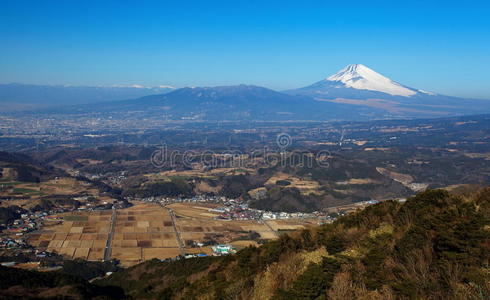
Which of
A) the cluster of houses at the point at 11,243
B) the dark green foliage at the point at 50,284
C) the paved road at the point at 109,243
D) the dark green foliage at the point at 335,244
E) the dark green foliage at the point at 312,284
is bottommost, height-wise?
the paved road at the point at 109,243

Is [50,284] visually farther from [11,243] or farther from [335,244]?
[11,243]

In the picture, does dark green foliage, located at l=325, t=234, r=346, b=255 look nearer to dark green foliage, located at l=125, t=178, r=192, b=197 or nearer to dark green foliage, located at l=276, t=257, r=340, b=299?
dark green foliage, located at l=276, t=257, r=340, b=299

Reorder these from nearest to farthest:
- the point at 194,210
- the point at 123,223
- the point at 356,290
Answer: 1. the point at 356,290
2. the point at 123,223
3. the point at 194,210

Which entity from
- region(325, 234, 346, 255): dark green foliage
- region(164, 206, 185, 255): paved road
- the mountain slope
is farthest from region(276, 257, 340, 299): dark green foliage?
region(164, 206, 185, 255): paved road

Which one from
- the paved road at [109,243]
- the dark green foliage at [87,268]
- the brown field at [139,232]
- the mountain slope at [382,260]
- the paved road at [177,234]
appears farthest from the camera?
the paved road at [177,234]

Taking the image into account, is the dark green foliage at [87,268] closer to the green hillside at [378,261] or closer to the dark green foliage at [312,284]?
the green hillside at [378,261]

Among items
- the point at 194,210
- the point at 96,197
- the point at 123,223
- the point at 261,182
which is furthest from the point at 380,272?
the point at 261,182

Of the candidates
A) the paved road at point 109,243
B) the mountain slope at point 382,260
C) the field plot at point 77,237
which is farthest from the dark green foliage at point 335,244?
the field plot at point 77,237

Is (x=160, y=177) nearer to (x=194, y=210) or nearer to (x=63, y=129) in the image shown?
(x=194, y=210)
